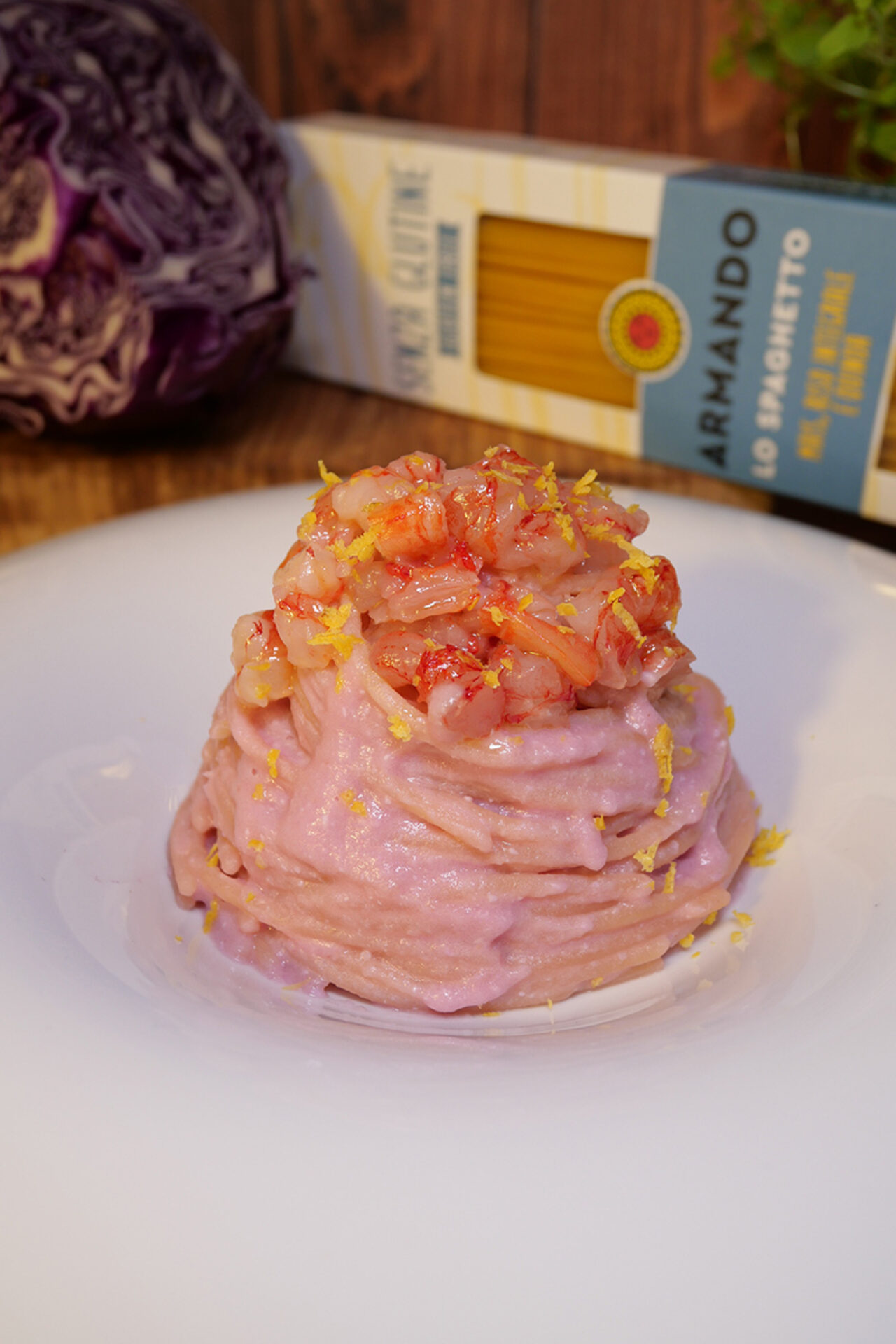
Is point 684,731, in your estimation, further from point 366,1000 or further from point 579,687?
point 366,1000

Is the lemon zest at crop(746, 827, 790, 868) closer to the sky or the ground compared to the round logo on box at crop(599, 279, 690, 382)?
closer to the ground

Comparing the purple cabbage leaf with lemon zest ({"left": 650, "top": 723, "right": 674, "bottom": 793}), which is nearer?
lemon zest ({"left": 650, "top": 723, "right": 674, "bottom": 793})

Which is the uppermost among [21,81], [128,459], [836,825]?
[21,81]

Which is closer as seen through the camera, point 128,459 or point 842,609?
point 842,609

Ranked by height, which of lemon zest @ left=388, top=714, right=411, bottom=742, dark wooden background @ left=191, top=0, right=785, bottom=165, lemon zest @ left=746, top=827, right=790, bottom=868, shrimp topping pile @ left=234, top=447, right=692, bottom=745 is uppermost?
dark wooden background @ left=191, top=0, right=785, bottom=165

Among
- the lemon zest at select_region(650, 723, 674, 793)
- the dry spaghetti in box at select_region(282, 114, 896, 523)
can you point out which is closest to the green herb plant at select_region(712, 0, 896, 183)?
the dry spaghetti in box at select_region(282, 114, 896, 523)

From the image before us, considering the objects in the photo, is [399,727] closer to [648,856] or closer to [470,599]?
[470,599]

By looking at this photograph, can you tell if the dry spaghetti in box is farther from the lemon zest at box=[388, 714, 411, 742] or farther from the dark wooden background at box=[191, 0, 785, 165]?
the lemon zest at box=[388, 714, 411, 742]

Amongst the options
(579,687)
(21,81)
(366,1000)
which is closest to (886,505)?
(579,687)
